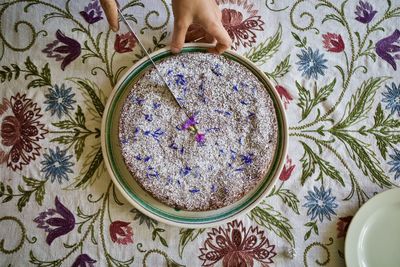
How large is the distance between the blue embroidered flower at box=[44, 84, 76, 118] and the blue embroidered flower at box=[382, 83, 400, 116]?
84 centimetres

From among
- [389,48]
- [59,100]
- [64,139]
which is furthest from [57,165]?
[389,48]

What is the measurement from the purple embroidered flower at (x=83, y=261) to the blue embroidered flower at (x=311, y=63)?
0.72 m

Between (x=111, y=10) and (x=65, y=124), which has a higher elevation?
(x=111, y=10)

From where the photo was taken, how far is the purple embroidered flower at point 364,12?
102 cm

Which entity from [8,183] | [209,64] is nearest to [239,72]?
[209,64]

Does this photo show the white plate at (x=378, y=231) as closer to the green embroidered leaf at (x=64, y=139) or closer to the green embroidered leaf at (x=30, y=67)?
the green embroidered leaf at (x=64, y=139)

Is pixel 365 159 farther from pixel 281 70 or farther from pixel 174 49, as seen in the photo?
pixel 174 49

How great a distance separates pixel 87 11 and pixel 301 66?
600 mm

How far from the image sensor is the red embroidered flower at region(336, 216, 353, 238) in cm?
90

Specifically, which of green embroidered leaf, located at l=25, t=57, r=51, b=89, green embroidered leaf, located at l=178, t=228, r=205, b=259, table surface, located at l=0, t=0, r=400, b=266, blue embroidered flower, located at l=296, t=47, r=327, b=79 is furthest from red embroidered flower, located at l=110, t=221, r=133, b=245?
blue embroidered flower, located at l=296, t=47, r=327, b=79

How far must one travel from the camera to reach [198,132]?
0.85 meters

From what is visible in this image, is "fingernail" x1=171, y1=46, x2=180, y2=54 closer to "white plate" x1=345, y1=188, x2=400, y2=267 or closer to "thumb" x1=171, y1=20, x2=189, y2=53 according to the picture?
"thumb" x1=171, y1=20, x2=189, y2=53

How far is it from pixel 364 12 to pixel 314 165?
47 centimetres

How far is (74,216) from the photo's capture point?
877 mm
